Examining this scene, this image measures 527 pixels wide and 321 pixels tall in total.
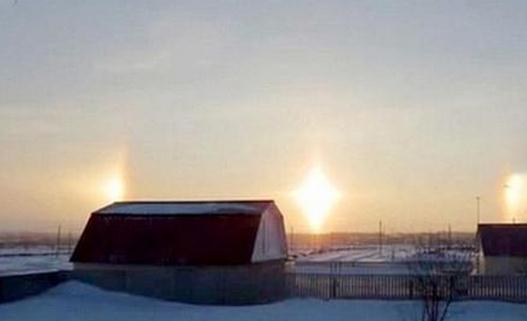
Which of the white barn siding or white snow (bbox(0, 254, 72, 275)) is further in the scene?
white snow (bbox(0, 254, 72, 275))

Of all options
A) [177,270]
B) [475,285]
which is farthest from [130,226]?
[475,285]

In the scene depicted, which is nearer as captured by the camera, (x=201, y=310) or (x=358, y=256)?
(x=201, y=310)

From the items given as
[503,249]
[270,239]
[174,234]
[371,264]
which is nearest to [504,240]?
[503,249]

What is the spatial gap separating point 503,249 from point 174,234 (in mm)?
24767

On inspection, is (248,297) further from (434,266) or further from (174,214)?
(434,266)

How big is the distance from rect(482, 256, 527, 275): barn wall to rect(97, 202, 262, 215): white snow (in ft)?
65.9

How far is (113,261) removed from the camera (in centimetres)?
3522

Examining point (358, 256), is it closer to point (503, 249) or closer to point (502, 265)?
point (503, 249)

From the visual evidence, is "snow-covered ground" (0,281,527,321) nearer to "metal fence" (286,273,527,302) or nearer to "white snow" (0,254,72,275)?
"metal fence" (286,273,527,302)

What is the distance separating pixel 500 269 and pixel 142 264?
2594cm

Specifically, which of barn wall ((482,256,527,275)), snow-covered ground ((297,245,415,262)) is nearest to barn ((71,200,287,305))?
barn wall ((482,256,527,275))

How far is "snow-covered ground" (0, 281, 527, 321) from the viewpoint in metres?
26.9

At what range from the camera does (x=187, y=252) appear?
1363 inches

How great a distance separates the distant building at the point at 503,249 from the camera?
5206 centimetres
